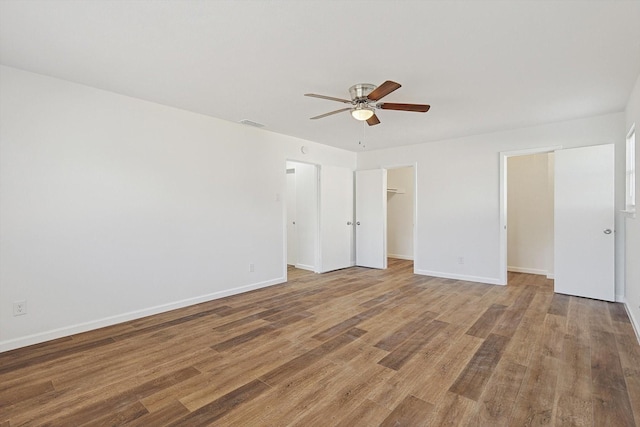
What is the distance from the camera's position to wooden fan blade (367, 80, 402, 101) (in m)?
2.34

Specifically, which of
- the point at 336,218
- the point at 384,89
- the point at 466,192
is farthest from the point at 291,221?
the point at 384,89

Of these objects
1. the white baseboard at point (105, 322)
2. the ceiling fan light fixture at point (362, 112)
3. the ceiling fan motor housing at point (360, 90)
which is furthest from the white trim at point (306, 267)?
the ceiling fan motor housing at point (360, 90)

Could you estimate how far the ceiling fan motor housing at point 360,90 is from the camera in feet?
9.60

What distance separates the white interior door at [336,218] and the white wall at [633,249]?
Answer: 13.6 ft

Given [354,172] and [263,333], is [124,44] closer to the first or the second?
[263,333]

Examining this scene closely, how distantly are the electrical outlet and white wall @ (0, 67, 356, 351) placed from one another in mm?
35

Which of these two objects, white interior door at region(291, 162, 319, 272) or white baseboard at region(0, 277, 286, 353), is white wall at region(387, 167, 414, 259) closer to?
white interior door at region(291, 162, 319, 272)

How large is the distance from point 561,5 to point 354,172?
15.9 feet

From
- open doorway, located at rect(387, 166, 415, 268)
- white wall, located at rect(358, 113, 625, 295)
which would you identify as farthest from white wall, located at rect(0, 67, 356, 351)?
open doorway, located at rect(387, 166, 415, 268)

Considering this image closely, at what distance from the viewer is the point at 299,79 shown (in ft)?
9.50

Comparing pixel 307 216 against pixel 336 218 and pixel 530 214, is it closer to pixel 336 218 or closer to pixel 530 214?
pixel 336 218

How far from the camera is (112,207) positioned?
3.23 m

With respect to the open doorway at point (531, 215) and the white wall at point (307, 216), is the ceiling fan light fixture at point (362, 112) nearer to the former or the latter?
the white wall at point (307, 216)

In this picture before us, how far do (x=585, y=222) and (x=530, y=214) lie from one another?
163 centimetres
